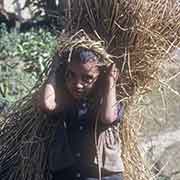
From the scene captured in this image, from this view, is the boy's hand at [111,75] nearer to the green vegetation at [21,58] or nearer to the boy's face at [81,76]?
the boy's face at [81,76]

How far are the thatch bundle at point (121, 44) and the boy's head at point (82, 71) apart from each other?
0.11ft

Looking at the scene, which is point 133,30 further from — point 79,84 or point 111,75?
point 79,84

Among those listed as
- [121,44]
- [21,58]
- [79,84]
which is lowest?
[21,58]

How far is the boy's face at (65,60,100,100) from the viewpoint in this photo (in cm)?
287

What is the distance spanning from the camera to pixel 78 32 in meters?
2.96

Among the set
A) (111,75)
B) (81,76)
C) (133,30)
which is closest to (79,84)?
(81,76)

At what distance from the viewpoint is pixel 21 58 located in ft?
20.6

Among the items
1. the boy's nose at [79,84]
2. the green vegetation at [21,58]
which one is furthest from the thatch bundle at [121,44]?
the green vegetation at [21,58]

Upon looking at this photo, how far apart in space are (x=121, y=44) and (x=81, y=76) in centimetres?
22

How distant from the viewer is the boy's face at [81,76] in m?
2.87

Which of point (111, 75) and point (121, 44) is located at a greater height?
point (121, 44)

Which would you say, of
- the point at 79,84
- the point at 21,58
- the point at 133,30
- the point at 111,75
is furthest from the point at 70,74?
the point at 21,58

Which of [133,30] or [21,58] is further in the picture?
[21,58]

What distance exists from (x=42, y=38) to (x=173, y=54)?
3747 millimetres
